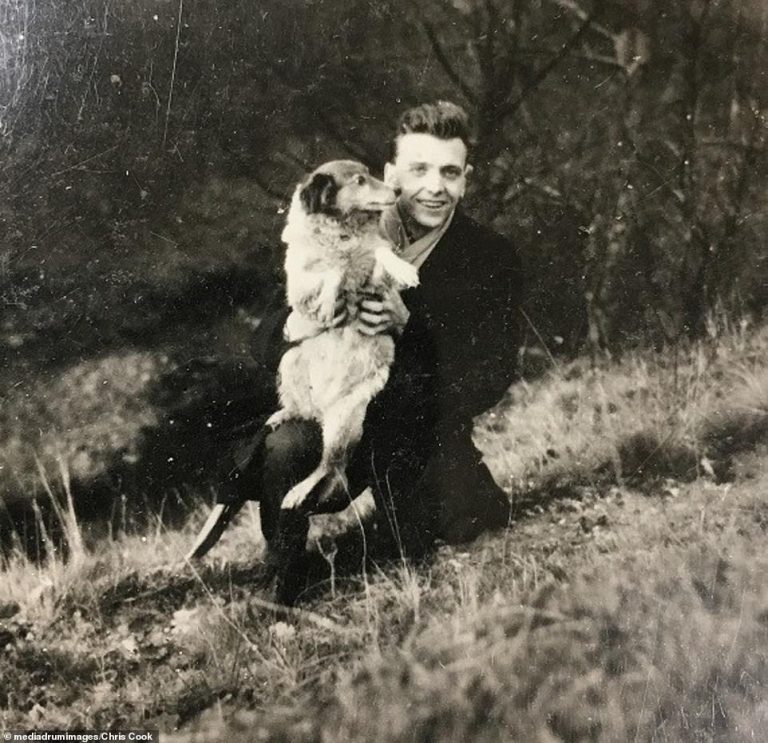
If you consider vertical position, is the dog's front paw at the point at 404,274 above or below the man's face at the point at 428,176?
below

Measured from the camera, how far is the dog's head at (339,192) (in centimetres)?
225

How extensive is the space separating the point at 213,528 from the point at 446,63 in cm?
153

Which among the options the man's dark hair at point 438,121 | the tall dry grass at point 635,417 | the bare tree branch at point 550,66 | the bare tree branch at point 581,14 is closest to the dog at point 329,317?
the man's dark hair at point 438,121

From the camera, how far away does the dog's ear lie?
225cm

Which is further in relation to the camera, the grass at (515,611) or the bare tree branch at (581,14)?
the bare tree branch at (581,14)

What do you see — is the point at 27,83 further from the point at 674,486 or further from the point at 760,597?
the point at 760,597

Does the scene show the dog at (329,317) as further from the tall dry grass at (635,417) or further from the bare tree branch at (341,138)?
the tall dry grass at (635,417)

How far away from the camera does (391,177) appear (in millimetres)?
2293

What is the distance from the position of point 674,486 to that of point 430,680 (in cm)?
94

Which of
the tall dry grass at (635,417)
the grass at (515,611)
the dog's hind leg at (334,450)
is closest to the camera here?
the grass at (515,611)

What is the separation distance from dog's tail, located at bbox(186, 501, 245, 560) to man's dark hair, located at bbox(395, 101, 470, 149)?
46.5 inches

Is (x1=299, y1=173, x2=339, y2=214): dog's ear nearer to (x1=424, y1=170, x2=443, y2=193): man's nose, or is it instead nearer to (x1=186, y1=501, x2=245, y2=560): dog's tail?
(x1=424, y1=170, x2=443, y2=193): man's nose

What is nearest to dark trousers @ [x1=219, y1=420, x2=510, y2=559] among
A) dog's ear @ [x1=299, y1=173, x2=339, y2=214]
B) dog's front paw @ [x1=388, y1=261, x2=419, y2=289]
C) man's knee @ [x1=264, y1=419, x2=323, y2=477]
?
man's knee @ [x1=264, y1=419, x2=323, y2=477]

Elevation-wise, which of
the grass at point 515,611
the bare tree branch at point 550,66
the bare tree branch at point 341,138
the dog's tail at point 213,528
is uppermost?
the bare tree branch at point 550,66
